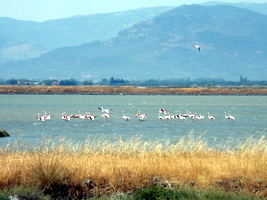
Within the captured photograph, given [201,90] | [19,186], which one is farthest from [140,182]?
[201,90]

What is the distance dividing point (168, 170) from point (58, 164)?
2.73 m

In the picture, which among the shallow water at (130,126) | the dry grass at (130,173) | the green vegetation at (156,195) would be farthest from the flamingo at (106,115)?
the green vegetation at (156,195)

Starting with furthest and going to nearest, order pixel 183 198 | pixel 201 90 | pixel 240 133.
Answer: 1. pixel 201 90
2. pixel 240 133
3. pixel 183 198

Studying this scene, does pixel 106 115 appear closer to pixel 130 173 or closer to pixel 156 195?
pixel 130 173

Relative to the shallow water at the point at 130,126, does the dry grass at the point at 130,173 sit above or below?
above

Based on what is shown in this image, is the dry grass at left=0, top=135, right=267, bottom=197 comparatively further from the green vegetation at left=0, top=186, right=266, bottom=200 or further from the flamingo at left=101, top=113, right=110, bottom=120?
the flamingo at left=101, top=113, right=110, bottom=120

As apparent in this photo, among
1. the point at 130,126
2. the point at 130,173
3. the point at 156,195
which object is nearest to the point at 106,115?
the point at 130,126

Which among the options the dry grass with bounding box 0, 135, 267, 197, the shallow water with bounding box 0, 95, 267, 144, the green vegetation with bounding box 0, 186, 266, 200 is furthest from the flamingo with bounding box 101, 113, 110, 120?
the green vegetation with bounding box 0, 186, 266, 200

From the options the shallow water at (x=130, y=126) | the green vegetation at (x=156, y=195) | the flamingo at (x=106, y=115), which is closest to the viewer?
the green vegetation at (x=156, y=195)

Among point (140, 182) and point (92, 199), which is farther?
point (140, 182)

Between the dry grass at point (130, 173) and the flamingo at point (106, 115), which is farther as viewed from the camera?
the flamingo at point (106, 115)

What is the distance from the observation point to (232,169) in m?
14.2

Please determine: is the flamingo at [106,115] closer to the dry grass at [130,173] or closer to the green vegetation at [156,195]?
the dry grass at [130,173]

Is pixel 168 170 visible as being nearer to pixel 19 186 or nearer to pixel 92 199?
pixel 92 199
